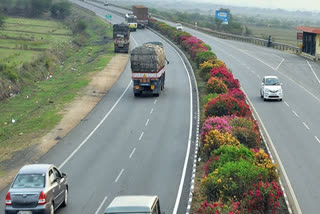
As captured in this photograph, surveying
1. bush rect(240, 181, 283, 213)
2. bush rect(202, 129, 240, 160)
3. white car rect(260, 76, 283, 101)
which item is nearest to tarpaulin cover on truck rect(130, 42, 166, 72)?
white car rect(260, 76, 283, 101)

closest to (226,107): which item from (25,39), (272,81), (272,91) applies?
(272,91)

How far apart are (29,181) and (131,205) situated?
496 centimetres

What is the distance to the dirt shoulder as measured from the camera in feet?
96.0

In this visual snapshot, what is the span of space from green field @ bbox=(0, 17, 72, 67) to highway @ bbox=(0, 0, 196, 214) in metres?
21.8

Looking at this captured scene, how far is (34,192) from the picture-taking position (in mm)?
18625

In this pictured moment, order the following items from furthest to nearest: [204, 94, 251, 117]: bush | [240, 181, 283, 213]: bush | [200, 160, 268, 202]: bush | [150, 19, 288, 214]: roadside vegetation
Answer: [204, 94, 251, 117]: bush
[200, 160, 268, 202]: bush
[150, 19, 288, 214]: roadside vegetation
[240, 181, 283, 213]: bush

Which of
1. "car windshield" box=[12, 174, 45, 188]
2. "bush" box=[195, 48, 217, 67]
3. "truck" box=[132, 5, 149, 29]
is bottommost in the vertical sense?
"car windshield" box=[12, 174, 45, 188]

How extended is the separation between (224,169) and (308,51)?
62032 millimetres

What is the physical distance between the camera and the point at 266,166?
2206 cm

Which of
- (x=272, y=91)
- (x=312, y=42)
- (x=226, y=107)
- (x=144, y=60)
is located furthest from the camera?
(x=312, y=42)

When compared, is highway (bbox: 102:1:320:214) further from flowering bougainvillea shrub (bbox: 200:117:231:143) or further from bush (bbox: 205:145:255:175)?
flowering bougainvillea shrub (bbox: 200:117:231:143)

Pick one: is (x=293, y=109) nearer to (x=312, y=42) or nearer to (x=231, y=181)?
(x=231, y=181)

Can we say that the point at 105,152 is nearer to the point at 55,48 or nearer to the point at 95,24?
the point at 55,48

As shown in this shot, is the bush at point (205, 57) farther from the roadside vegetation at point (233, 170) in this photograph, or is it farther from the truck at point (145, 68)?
the roadside vegetation at point (233, 170)
